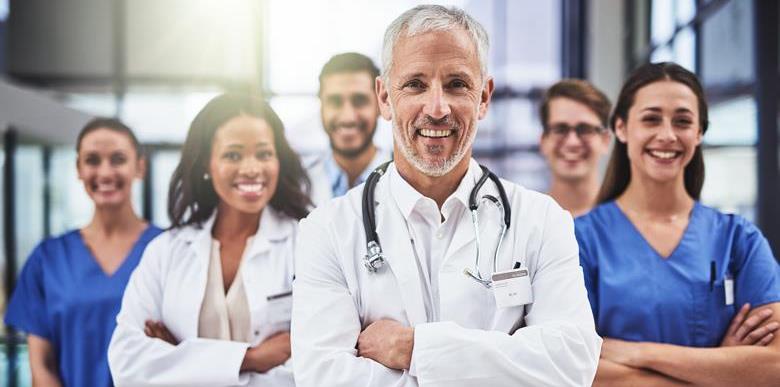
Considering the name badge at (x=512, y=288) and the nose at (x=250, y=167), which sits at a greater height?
the nose at (x=250, y=167)

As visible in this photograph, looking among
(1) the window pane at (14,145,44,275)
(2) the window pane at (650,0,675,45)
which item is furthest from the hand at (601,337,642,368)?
(1) the window pane at (14,145,44,275)

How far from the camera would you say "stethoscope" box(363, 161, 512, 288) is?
130 centimetres

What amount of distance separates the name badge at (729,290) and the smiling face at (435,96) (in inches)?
29.3

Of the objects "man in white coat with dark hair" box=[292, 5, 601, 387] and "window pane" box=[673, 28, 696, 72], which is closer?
"man in white coat with dark hair" box=[292, 5, 601, 387]

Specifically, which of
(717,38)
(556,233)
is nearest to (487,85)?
(556,233)

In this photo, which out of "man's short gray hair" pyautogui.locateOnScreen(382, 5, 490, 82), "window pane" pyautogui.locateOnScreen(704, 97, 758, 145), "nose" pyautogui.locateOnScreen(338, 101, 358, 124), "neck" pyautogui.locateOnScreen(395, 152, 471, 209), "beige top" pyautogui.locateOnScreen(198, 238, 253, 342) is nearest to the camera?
"man's short gray hair" pyautogui.locateOnScreen(382, 5, 490, 82)

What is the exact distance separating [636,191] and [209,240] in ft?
3.69

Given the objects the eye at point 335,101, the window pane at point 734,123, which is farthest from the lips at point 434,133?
the window pane at point 734,123

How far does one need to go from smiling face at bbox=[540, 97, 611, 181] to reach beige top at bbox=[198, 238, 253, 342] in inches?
44.5

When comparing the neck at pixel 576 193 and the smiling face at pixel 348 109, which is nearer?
the smiling face at pixel 348 109

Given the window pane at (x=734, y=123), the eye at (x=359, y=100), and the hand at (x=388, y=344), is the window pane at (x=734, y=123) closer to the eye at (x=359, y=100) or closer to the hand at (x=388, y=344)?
the eye at (x=359, y=100)

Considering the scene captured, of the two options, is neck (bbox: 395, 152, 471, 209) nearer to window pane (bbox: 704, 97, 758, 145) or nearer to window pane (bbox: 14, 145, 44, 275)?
window pane (bbox: 704, 97, 758, 145)

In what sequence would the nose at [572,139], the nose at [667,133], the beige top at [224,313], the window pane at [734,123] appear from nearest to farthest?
1. the nose at [667,133]
2. the beige top at [224,313]
3. the nose at [572,139]
4. the window pane at [734,123]

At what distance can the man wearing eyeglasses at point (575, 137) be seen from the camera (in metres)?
2.25
